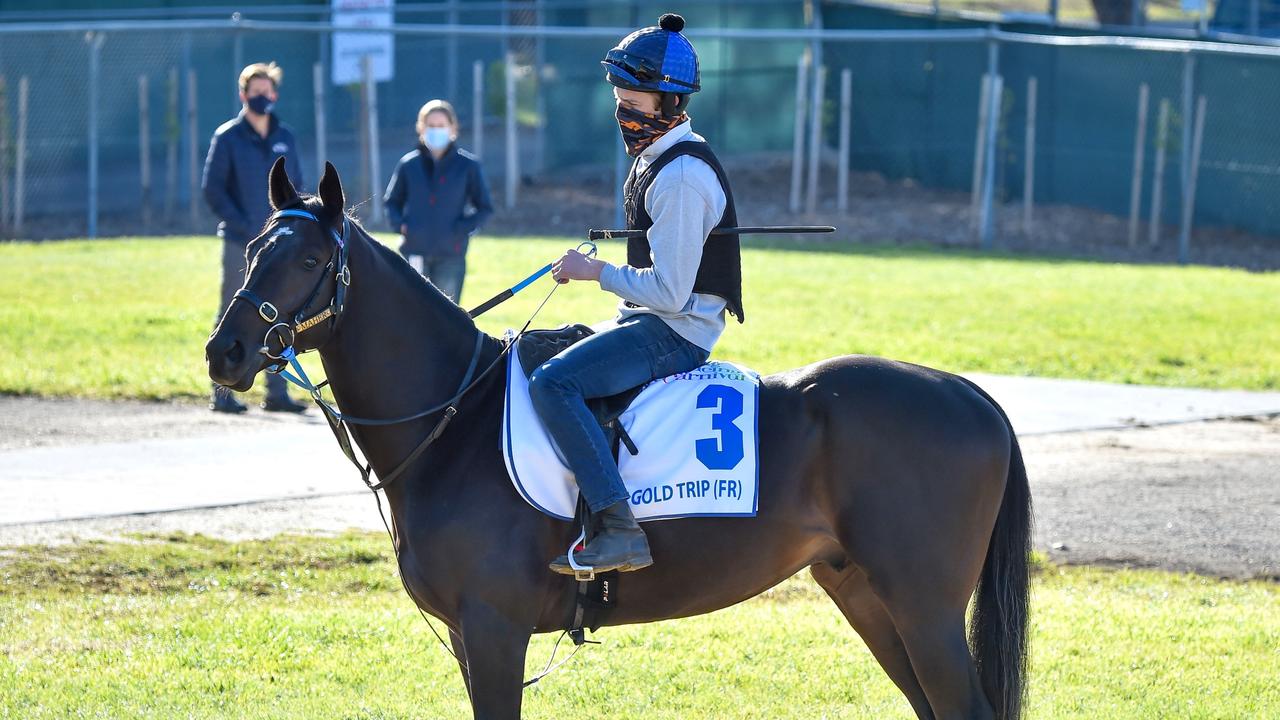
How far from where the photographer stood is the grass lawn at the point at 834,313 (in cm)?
1320

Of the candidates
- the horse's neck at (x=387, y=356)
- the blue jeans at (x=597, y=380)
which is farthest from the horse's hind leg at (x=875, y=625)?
the horse's neck at (x=387, y=356)

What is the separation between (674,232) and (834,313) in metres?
11.3

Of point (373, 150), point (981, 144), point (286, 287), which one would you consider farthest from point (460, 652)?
point (981, 144)

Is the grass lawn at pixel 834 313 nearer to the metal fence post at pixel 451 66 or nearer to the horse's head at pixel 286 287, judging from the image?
the metal fence post at pixel 451 66

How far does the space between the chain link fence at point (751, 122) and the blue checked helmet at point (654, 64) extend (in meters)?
15.1

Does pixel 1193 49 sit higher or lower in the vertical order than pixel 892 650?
higher

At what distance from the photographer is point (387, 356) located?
4922 millimetres

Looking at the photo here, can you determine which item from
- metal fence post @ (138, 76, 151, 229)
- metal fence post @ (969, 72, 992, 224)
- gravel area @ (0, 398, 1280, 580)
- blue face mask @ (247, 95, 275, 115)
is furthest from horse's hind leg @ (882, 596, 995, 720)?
metal fence post @ (138, 76, 151, 229)

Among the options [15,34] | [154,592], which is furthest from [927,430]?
[15,34]

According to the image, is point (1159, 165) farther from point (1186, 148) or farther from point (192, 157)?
point (192, 157)

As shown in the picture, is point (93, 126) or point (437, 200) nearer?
point (437, 200)

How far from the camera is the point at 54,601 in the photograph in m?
7.19

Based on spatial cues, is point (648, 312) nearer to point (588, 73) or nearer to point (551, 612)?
point (551, 612)

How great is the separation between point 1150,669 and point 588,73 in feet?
64.5
